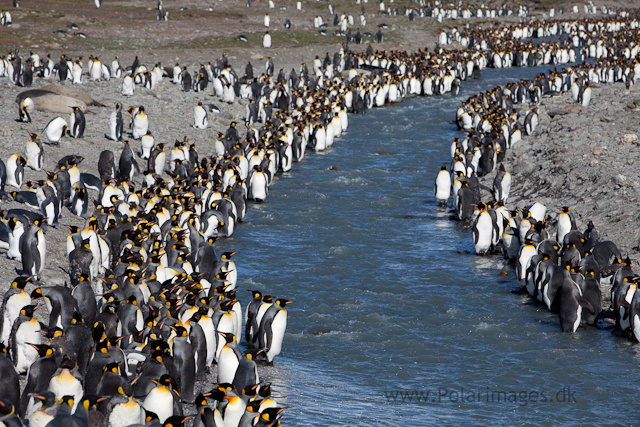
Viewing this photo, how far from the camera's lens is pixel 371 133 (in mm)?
24266

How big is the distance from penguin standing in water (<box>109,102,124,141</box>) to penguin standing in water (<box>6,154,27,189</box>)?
4.53 meters

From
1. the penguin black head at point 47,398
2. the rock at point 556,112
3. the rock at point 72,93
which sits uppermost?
the rock at point 72,93

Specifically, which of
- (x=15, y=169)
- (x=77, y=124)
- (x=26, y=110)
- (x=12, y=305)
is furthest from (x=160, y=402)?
(x=26, y=110)

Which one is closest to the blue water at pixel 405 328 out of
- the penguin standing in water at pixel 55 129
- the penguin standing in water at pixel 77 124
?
the penguin standing in water at pixel 55 129

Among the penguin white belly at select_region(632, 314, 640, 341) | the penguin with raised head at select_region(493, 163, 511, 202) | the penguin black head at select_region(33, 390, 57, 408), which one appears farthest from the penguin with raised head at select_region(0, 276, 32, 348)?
the penguin with raised head at select_region(493, 163, 511, 202)

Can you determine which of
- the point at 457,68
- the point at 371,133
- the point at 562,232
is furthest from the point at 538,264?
the point at 457,68

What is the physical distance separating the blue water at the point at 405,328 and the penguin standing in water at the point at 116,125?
464cm

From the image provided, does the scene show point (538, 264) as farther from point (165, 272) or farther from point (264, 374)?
point (165, 272)

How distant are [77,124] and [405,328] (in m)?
11.7

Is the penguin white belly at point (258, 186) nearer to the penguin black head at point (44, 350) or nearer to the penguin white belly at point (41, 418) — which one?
the penguin black head at point (44, 350)

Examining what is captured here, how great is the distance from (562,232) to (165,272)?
717cm

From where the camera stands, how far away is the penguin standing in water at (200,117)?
2139 centimetres

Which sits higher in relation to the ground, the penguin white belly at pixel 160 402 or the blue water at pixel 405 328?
the penguin white belly at pixel 160 402

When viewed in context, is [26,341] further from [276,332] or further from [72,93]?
[72,93]
